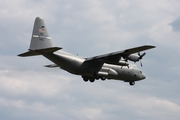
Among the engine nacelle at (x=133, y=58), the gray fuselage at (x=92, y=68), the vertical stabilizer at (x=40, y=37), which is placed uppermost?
the vertical stabilizer at (x=40, y=37)

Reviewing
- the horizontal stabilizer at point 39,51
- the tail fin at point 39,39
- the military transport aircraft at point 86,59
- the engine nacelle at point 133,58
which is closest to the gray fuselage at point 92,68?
the military transport aircraft at point 86,59

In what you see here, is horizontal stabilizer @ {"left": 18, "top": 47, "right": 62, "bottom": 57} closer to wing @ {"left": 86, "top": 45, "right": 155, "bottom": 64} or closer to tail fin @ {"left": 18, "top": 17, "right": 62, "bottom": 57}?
tail fin @ {"left": 18, "top": 17, "right": 62, "bottom": 57}

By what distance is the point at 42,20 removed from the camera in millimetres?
43031

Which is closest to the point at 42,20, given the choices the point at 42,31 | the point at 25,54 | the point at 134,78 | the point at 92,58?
the point at 42,31

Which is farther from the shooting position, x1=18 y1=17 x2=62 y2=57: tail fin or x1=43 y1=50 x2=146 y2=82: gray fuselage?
x1=43 y1=50 x2=146 y2=82: gray fuselage

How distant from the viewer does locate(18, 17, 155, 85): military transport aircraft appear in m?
42.2

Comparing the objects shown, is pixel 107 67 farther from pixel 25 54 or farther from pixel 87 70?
pixel 25 54

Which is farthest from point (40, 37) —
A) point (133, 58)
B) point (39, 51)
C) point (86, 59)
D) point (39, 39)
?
point (133, 58)

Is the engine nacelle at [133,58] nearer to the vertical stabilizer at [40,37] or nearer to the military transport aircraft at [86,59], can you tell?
the military transport aircraft at [86,59]

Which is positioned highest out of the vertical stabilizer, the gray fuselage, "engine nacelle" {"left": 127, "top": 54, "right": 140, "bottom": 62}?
the vertical stabilizer

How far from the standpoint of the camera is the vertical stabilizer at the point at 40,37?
1652 inches

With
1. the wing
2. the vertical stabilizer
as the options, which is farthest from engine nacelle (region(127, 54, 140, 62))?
the vertical stabilizer

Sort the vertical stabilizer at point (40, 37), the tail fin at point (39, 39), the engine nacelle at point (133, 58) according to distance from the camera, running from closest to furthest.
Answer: the tail fin at point (39, 39) → the vertical stabilizer at point (40, 37) → the engine nacelle at point (133, 58)

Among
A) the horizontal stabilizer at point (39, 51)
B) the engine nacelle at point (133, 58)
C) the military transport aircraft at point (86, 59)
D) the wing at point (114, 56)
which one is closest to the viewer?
the horizontal stabilizer at point (39, 51)
